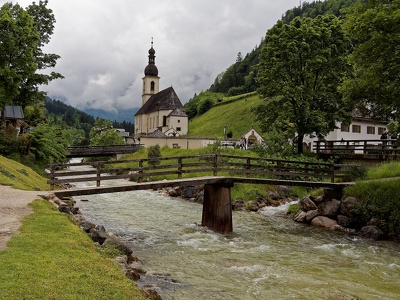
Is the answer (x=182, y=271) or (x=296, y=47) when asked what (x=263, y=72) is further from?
(x=182, y=271)

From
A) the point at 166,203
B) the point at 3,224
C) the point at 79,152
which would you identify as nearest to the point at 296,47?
the point at 166,203

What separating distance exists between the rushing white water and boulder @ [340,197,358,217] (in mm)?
1999

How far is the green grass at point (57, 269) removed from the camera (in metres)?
6.22

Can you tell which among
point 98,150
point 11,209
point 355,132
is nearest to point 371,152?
point 355,132

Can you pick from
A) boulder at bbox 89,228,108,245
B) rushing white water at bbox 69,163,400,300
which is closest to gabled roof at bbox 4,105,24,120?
rushing white water at bbox 69,163,400,300

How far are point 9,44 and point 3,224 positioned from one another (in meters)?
25.1

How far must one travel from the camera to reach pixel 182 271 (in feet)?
38.2

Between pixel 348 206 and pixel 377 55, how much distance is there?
7.86m

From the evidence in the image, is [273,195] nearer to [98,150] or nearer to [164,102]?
[98,150]

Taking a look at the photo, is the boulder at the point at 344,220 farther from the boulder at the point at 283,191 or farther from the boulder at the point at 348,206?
the boulder at the point at 283,191

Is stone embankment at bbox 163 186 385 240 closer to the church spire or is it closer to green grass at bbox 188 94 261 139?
green grass at bbox 188 94 261 139

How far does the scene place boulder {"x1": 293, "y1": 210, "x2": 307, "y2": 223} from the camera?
21750 millimetres

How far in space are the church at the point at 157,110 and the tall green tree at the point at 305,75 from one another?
149ft

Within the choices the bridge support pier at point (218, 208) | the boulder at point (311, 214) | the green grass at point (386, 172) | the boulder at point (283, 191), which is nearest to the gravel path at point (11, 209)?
the bridge support pier at point (218, 208)
